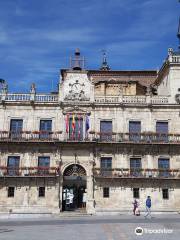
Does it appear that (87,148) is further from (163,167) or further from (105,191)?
(163,167)

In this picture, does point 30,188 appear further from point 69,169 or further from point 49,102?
point 49,102

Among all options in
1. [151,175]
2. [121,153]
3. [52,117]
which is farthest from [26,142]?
[151,175]

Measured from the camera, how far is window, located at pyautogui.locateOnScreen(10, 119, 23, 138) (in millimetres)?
37312

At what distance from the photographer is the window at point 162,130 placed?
123 ft

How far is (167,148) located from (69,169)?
34.0ft

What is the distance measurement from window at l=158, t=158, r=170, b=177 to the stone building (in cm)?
10

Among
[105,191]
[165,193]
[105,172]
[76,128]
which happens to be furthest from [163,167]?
[76,128]

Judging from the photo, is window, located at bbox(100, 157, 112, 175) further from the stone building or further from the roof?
the roof

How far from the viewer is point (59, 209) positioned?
3525 centimetres

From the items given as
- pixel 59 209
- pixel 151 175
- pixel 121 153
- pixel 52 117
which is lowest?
pixel 59 209

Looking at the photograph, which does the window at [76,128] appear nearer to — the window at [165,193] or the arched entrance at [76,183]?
the arched entrance at [76,183]

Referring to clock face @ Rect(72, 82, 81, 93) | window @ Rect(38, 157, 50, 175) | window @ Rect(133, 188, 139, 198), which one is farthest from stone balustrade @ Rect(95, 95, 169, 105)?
window @ Rect(133, 188, 139, 198)

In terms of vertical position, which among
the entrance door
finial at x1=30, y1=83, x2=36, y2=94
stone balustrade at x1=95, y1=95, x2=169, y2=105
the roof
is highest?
the roof

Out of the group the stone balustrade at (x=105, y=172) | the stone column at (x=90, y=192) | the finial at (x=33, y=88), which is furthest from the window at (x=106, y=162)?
the finial at (x=33, y=88)
